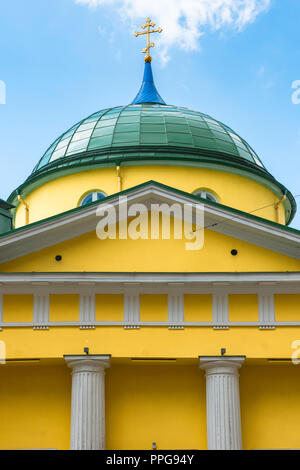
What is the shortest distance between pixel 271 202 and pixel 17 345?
34.2ft

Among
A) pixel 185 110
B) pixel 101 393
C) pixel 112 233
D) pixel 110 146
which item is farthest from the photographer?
pixel 185 110

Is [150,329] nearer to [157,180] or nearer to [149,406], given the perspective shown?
[149,406]

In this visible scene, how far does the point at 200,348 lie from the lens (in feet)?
51.4

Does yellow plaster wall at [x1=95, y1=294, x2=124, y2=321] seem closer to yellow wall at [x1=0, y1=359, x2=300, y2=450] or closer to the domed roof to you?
yellow wall at [x1=0, y1=359, x2=300, y2=450]

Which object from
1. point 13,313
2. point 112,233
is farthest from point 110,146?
point 13,313

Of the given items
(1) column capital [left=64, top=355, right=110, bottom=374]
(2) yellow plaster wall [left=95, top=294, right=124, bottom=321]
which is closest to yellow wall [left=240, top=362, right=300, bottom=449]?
(2) yellow plaster wall [left=95, top=294, right=124, bottom=321]

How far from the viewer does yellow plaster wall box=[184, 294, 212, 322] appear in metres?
15.9

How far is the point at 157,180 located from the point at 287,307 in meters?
6.53

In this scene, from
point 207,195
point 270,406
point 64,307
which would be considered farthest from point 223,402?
point 207,195

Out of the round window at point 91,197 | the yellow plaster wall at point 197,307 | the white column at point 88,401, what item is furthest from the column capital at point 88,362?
the round window at point 91,197

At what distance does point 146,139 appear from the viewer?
22.6m

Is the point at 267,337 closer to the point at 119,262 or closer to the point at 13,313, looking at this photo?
the point at 119,262

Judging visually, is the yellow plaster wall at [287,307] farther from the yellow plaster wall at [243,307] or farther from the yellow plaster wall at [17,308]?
the yellow plaster wall at [17,308]

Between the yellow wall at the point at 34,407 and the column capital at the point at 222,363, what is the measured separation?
310cm
